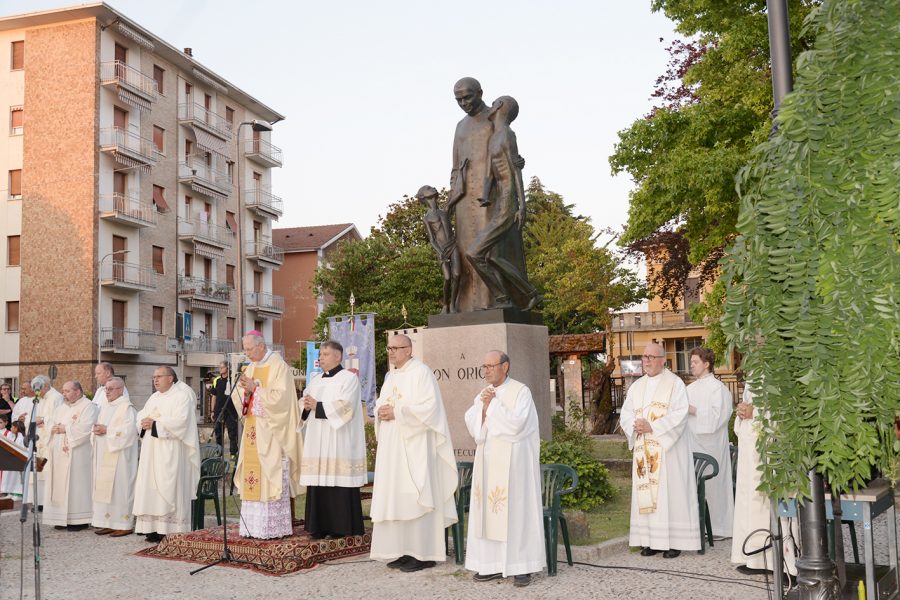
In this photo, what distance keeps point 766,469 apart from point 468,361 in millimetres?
6839

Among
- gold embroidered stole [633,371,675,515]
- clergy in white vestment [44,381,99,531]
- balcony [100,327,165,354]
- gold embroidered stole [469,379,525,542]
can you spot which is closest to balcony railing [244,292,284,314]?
balcony [100,327,165,354]

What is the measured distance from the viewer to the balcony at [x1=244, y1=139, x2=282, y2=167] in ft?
164

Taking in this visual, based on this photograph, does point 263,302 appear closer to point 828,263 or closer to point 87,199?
point 87,199

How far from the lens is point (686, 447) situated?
8.93 metres

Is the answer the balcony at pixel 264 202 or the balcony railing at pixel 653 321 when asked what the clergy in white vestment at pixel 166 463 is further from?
the balcony railing at pixel 653 321

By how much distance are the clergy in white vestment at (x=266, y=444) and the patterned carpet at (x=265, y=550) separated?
249 millimetres

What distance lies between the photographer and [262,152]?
50.6 metres

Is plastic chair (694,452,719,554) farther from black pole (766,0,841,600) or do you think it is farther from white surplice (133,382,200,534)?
white surplice (133,382,200,534)

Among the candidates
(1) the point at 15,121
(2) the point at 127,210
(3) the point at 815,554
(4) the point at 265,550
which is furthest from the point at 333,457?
(1) the point at 15,121

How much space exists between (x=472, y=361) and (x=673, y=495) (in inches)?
111

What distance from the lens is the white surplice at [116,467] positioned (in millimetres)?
11469

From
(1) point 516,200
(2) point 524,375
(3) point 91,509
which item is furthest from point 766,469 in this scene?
(3) point 91,509

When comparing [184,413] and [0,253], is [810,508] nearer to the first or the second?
[184,413]

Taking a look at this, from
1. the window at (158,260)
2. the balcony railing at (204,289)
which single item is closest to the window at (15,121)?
the window at (158,260)
